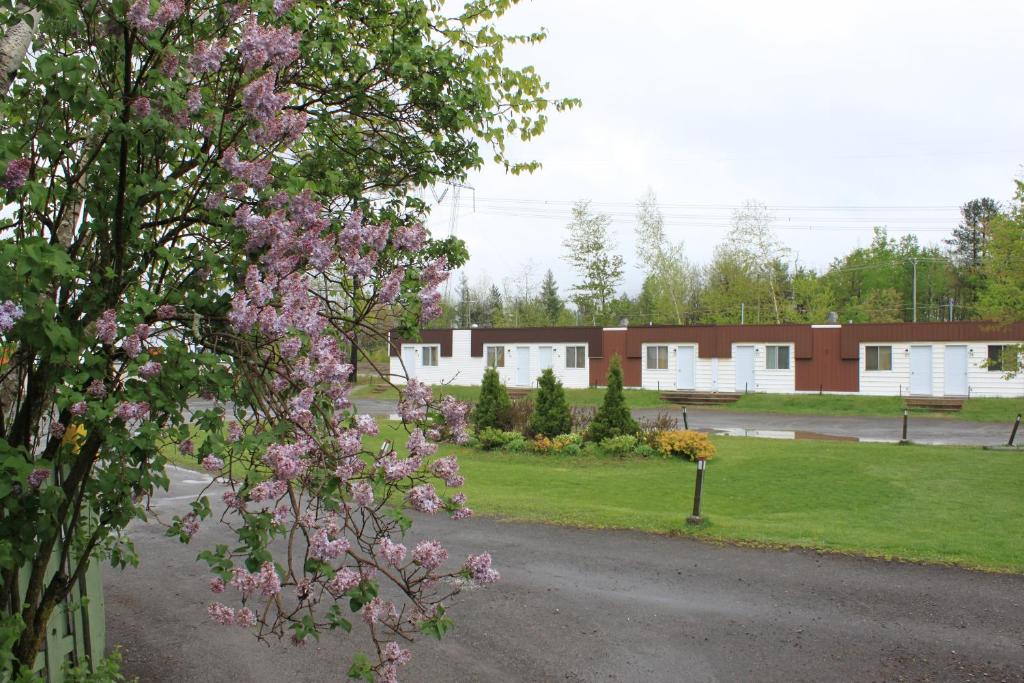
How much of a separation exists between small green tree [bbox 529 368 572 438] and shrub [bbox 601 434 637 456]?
1765 mm

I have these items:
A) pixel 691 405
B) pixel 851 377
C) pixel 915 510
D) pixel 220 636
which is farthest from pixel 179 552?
pixel 851 377

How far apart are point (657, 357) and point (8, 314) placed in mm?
40556

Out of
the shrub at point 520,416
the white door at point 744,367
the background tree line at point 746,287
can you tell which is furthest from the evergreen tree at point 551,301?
the shrub at point 520,416

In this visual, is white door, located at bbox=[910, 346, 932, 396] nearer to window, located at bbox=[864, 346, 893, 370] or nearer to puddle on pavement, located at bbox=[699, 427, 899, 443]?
window, located at bbox=[864, 346, 893, 370]

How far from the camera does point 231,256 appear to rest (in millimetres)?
3145

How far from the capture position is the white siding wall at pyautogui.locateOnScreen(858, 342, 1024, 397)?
3453cm

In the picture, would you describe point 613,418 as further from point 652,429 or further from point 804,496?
point 804,496

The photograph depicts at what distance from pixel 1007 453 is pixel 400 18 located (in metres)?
18.0

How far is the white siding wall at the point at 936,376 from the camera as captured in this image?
34.5 metres

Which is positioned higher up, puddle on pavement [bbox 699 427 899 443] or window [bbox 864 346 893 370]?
window [bbox 864 346 893 370]

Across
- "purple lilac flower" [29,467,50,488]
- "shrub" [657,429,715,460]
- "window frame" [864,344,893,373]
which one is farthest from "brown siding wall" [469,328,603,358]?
"purple lilac flower" [29,467,50,488]

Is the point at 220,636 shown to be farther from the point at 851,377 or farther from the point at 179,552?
the point at 851,377

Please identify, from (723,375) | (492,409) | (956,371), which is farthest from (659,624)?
(723,375)

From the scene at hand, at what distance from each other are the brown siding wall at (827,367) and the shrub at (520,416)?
21461mm
